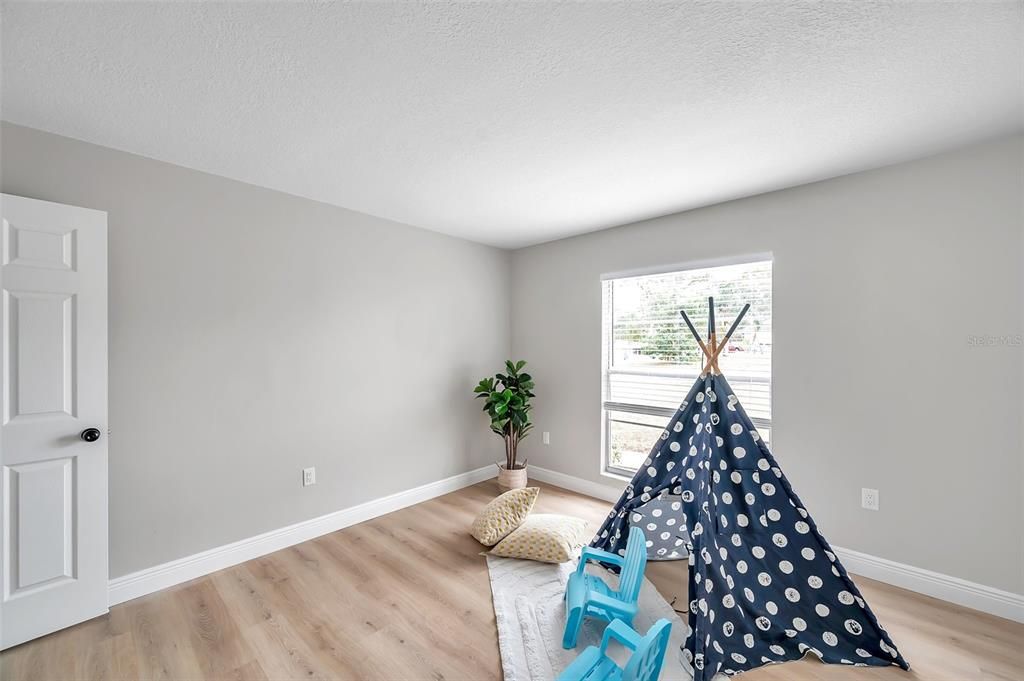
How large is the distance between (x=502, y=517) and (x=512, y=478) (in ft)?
3.30

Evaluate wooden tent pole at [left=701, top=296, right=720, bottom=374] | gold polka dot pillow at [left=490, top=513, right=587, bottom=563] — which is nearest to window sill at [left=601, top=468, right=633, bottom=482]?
gold polka dot pillow at [left=490, top=513, right=587, bottom=563]

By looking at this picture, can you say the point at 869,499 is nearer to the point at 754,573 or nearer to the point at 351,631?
the point at 754,573

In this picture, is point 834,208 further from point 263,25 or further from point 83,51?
point 83,51

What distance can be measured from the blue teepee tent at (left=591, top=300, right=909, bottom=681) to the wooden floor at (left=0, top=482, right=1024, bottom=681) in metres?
0.11

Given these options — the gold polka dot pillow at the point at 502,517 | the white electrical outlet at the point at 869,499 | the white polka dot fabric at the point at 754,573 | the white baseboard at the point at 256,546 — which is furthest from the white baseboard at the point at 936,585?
the white baseboard at the point at 256,546

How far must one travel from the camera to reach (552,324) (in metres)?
4.23

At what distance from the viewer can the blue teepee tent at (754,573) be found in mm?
1808

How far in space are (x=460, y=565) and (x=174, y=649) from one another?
1.43 metres

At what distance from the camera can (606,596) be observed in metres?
1.99

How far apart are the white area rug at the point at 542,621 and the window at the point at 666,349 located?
4.55 ft

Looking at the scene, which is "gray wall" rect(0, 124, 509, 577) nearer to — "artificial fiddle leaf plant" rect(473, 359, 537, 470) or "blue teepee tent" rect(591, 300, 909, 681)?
"artificial fiddle leaf plant" rect(473, 359, 537, 470)

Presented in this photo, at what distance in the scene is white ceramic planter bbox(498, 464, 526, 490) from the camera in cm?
392

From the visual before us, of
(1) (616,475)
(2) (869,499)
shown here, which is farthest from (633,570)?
(1) (616,475)

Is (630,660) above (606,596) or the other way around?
above
